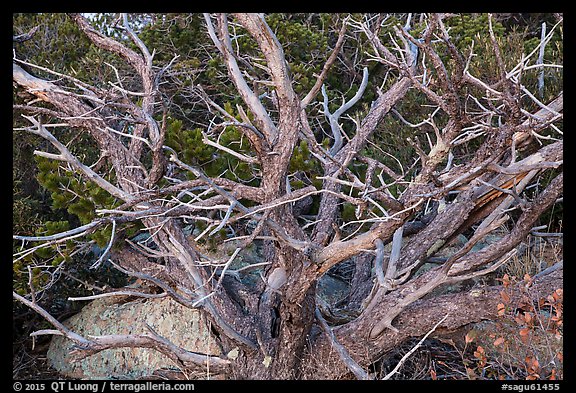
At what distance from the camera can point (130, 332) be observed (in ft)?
19.3

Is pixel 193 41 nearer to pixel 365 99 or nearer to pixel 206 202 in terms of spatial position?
pixel 365 99

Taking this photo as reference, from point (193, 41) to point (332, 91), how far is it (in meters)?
1.86

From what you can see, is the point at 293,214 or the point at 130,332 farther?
the point at 130,332

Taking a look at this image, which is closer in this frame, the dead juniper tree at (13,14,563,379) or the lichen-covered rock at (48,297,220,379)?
the dead juniper tree at (13,14,563,379)

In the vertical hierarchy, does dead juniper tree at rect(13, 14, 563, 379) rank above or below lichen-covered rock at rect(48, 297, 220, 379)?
above

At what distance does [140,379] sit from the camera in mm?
5332

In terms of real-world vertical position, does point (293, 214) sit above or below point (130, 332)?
above

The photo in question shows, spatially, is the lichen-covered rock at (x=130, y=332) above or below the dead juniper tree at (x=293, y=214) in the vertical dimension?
below

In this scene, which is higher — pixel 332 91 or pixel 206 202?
pixel 206 202

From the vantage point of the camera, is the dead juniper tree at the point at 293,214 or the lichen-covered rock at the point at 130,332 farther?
the lichen-covered rock at the point at 130,332

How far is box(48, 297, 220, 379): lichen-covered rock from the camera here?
5648 mm

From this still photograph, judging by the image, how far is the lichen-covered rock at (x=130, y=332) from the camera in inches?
222

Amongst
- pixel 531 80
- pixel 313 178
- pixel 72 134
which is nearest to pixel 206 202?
pixel 313 178
